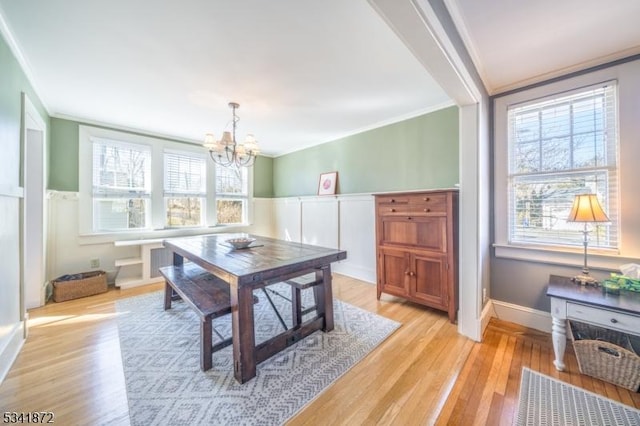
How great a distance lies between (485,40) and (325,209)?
3074mm

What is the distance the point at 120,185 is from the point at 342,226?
3.57m

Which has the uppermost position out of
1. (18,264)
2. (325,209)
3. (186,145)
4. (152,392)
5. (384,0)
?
(186,145)

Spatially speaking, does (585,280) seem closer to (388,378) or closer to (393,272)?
(393,272)

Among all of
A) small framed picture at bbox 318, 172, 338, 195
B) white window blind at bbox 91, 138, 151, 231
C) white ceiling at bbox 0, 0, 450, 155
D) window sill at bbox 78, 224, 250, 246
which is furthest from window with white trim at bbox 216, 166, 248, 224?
small framed picture at bbox 318, 172, 338, 195

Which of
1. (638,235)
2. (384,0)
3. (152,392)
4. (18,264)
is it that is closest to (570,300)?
(638,235)

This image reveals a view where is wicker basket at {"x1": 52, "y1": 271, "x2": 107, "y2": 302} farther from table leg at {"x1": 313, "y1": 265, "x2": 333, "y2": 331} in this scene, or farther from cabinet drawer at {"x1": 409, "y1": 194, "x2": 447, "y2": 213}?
cabinet drawer at {"x1": 409, "y1": 194, "x2": 447, "y2": 213}

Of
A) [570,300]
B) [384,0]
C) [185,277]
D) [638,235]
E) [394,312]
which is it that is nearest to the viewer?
[384,0]

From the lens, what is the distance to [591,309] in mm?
1604

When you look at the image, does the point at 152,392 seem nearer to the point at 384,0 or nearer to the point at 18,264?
the point at 18,264

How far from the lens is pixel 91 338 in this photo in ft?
7.20

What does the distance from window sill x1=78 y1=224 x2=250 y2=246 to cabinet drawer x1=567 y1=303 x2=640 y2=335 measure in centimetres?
480

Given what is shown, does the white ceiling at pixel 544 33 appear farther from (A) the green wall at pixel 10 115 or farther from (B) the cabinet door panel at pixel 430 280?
(A) the green wall at pixel 10 115

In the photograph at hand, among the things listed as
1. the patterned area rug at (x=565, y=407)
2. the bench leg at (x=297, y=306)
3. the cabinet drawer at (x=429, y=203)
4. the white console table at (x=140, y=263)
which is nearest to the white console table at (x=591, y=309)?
the patterned area rug at (x=565, y=407)

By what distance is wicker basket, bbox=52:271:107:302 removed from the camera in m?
3.00
